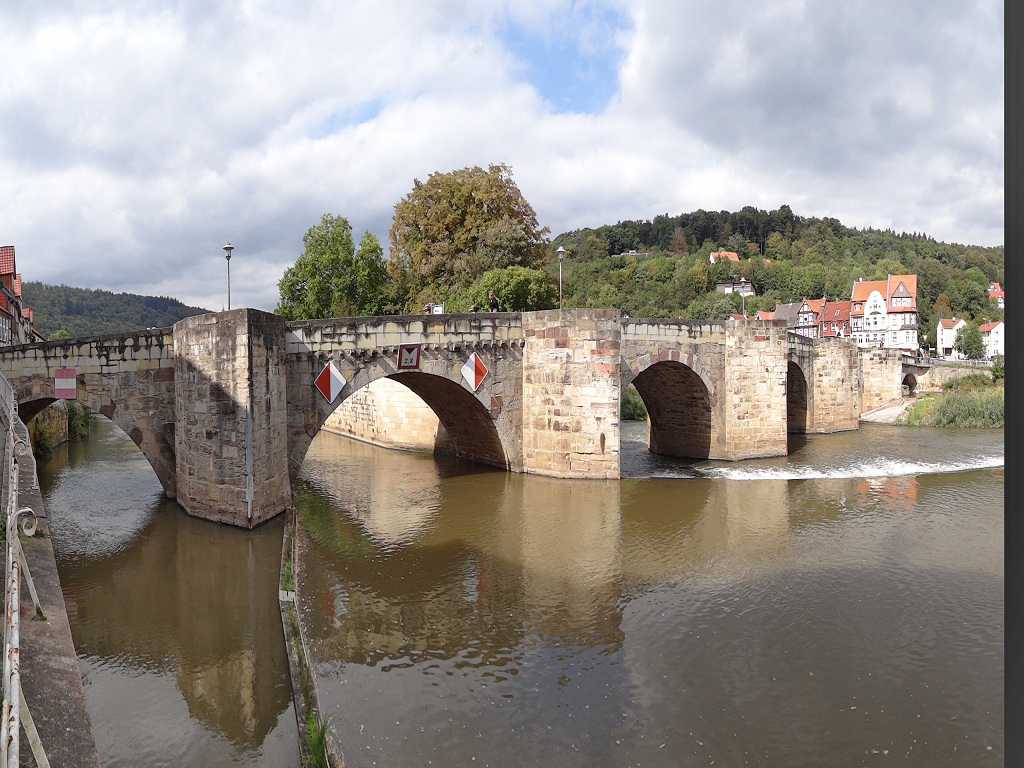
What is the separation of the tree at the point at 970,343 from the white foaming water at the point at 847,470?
48485 millimetres

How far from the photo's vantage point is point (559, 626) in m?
9.05

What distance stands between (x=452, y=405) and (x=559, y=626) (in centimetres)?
1130

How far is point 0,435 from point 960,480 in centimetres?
2001

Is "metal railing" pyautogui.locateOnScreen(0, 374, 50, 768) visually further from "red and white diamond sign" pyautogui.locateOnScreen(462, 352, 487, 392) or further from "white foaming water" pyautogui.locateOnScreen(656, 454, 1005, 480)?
"white foaming water" pyautogui.locateOnScreen(656, 454, 1005, 480)

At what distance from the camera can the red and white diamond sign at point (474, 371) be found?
17.2 meters

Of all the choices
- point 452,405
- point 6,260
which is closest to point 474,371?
point 452,405

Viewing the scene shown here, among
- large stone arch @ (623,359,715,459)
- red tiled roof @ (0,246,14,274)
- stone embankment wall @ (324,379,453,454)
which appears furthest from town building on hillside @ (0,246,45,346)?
large stone arch @ (623,359,715,459)

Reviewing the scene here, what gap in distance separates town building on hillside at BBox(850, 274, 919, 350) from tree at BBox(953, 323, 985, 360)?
21.2 feet

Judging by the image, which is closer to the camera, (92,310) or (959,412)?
(959,412)

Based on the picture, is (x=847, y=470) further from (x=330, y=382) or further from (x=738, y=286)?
(x=738, y=286)

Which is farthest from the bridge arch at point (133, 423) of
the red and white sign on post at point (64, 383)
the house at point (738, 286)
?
the house at point (738, 286)

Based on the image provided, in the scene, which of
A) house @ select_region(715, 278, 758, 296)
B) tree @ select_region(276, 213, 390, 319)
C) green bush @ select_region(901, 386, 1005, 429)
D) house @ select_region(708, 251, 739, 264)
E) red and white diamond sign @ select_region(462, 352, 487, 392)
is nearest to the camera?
red and white diamond sign @ select_region(462, 352, 487, 392)

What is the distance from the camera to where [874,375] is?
35.8m

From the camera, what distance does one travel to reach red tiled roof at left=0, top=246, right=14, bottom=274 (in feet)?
108
